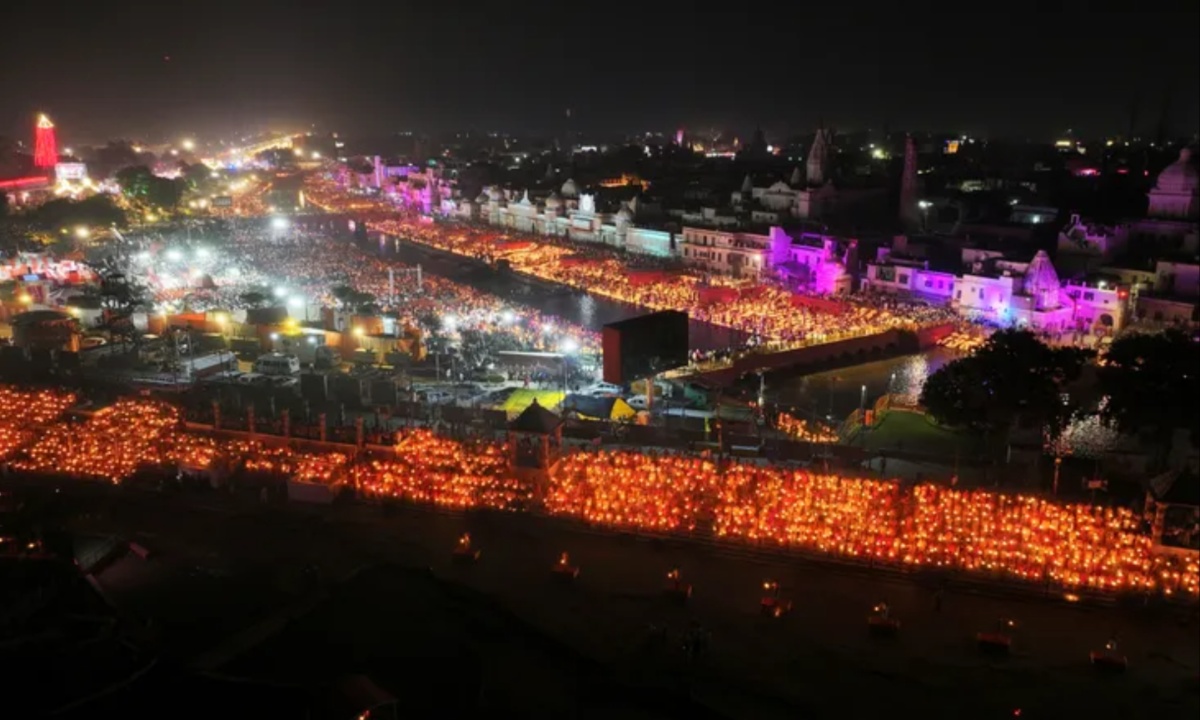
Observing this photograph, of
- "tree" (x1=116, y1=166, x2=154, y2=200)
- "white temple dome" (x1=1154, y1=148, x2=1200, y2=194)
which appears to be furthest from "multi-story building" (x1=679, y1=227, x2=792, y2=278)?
"tree" (x1=116, y1=166, x2=154, y2=200)

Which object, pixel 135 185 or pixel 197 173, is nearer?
pixel 135 185

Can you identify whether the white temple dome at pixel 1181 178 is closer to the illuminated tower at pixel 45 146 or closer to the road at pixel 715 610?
the road at pixel 715 610

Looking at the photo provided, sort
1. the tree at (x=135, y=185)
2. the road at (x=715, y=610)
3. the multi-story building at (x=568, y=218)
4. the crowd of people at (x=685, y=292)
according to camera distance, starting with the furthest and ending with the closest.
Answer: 1. the tree at (x=135, y=185)
2. the multi-story building at (x=568, y=218)
3. the crowd of people at (x=685, y=292)
4. the road at (x=715, y=610)

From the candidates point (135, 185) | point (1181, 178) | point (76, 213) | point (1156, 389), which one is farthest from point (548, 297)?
point (135, 185)

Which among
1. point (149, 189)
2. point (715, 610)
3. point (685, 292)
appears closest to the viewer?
point (715, 610)

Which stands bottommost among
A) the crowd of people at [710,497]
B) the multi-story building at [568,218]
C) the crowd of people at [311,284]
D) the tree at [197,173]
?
the crowd of people at [710,497]

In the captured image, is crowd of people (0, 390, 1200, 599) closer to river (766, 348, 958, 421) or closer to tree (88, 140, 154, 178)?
river (766, 348, 958, 421)

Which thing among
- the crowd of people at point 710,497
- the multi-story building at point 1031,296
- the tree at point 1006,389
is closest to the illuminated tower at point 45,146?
the crowd of people at point 710,497

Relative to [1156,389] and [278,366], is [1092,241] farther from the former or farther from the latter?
[278,366]
